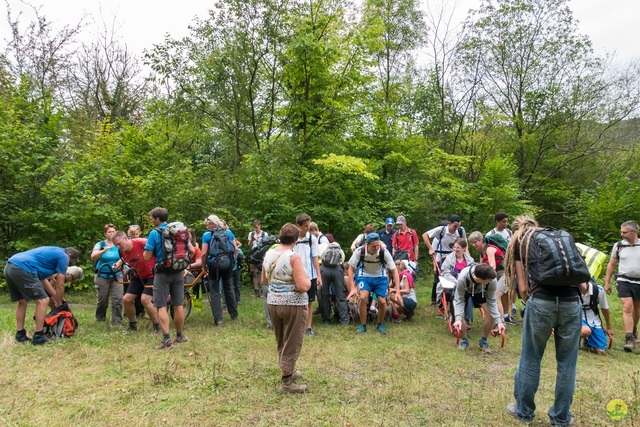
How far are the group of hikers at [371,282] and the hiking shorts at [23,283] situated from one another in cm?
1

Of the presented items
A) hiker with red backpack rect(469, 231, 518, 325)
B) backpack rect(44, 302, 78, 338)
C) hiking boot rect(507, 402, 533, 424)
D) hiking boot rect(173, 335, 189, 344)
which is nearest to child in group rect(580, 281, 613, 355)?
hiker with red backpack rect(469, 231, 518, 325)

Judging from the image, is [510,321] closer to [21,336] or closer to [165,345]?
[165,345]

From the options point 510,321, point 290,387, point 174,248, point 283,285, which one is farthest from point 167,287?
point 510,321

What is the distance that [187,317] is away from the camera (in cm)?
760

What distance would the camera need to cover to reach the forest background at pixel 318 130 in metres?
11.6

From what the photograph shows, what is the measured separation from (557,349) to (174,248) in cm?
464

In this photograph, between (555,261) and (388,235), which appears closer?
(555,261)

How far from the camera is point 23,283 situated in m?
5.52

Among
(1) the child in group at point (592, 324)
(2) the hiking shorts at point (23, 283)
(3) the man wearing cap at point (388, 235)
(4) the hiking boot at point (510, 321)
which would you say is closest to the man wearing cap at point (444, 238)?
(3) the man wearing cap at point (388, 235)

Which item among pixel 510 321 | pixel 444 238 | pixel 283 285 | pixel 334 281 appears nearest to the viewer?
pixel 283 285

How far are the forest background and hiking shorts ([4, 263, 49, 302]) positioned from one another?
5.25 metres

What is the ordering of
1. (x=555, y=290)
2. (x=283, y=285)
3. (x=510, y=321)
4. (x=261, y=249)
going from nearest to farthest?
1. (x=555, y=290)
2. (x=283, y=285)
3. (x=510, y=321)
4. (x=261, y=249)

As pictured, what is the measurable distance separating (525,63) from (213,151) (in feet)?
46.5

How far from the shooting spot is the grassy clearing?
360 centimetres
